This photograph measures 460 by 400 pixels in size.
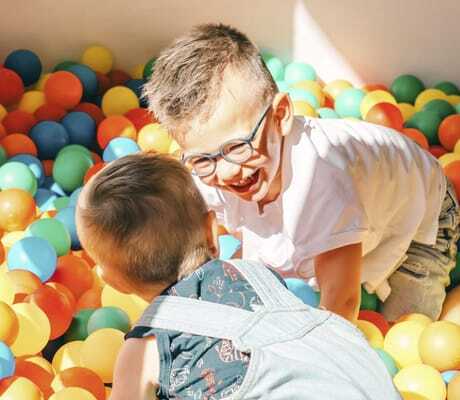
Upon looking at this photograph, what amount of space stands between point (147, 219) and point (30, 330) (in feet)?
1.77

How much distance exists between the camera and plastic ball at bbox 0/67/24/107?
92.7 inches

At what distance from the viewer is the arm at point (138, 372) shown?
3.59 feet

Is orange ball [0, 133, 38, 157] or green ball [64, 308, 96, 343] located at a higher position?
orange ball [0, 133, 38, 157]

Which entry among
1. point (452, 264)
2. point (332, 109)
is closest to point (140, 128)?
point (332, 109)

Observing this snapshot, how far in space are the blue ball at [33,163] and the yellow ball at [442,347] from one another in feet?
3.29

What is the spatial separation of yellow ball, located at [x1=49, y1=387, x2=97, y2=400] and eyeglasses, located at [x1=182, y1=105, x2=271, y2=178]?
38 centimetres

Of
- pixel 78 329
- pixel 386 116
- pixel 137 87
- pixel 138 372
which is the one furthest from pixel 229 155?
pixel 137 87

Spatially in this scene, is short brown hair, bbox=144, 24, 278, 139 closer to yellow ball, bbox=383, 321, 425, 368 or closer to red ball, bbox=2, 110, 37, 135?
yellow ball, bbox=383, 321, 425, 368

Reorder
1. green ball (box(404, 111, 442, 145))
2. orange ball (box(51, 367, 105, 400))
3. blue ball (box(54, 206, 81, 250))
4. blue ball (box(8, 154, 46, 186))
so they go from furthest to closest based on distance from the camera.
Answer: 1. green ball (box(404, 111, 442, 145))
2. blue ball (box(8, 154, 46, 186))
3. blue ball (box(54, 206, 81, 250))
4. orange ball (box(51, 367, 105, 400))

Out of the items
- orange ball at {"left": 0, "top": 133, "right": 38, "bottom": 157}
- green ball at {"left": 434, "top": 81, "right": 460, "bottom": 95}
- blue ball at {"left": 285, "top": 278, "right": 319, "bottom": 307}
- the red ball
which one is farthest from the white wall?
blue ball at {"left": 285, "top": 278, "right": 319, "bottom": 307}

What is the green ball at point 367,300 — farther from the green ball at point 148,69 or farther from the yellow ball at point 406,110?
the green ball at point 148,69

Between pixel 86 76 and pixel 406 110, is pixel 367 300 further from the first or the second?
pixel 86 76

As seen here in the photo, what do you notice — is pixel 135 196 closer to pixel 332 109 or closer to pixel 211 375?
pixel 211 375

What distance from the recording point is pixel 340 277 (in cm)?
149
